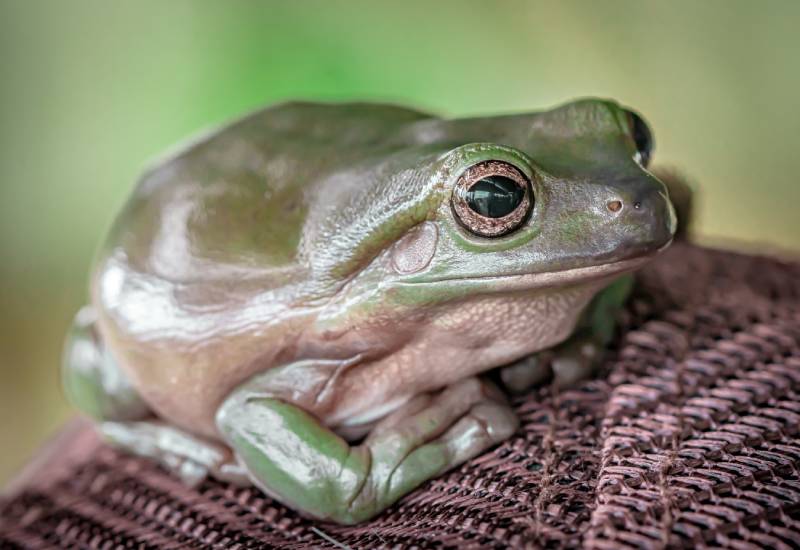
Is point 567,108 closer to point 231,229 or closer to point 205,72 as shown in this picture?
point 231,229

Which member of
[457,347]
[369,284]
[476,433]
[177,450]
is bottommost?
[177,450]

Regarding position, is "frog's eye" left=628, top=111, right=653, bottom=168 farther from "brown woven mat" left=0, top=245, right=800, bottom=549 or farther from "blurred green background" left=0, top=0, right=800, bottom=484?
"blurred green background" left=0, top=0, right=800, bottom=484

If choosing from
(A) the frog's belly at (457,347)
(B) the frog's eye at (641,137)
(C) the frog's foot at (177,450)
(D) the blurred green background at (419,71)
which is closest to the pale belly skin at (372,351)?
(A) the frog's belly at (457,347)

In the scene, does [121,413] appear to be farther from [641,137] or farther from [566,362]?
[641,137]

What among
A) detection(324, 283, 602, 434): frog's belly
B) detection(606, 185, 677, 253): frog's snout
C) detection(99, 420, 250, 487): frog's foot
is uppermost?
detection(606, 185, 677, 253): frog's snout

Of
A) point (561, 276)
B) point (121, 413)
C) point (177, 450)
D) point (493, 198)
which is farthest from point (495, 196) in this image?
point (121, 413)

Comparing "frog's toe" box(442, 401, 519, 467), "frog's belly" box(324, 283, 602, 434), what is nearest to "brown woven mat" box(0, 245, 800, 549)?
"frog's toe" box(442, 401, 519, 467)
